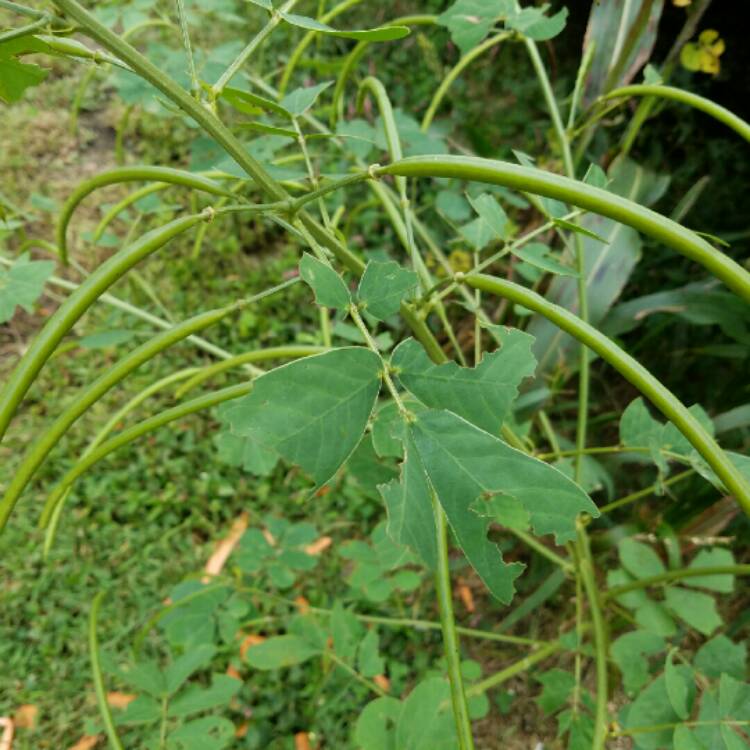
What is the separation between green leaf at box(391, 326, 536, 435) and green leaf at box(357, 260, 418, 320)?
0.05 metres

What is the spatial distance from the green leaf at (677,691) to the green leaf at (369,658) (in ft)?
1.41

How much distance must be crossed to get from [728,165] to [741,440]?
27.4 inches

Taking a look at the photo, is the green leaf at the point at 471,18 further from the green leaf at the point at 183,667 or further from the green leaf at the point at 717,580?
the green leaf at the point at 183,667

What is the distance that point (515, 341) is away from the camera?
21.7 inches

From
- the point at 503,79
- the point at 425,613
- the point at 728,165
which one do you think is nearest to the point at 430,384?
the point at 425,613

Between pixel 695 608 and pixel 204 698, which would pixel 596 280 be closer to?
pixel 695 608

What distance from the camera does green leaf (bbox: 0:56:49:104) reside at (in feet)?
1.93

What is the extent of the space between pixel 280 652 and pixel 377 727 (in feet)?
1.01

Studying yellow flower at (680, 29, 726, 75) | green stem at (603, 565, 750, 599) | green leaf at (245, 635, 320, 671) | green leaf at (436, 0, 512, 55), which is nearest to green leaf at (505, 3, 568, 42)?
green leaf at (436, 0, 512, 55)

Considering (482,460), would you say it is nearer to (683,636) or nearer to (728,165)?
(683,636)

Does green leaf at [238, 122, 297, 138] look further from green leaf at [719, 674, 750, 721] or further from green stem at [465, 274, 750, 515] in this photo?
green leaf at [719, 674, 750, 721]

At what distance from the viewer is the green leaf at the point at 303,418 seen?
476mm

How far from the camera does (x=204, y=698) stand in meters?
0.98

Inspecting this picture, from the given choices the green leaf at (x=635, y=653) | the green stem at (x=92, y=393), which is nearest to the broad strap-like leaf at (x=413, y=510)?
the green stem at (x=92, y=393)
